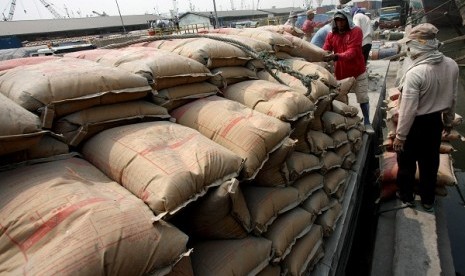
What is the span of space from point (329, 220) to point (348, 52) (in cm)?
239

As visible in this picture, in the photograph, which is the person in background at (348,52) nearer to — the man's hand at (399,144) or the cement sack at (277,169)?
the man's hand at (399,144)

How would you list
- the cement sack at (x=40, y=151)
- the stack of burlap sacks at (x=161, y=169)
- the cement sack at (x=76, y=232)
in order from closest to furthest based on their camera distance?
the cement sack at (x=76, y=232) → the stack of burlap sacks at (x=161, y=169) → the cement sack at (x=40, y=151)

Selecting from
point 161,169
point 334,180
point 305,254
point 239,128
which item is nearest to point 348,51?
point 334,180

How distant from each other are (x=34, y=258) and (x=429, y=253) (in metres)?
2.89

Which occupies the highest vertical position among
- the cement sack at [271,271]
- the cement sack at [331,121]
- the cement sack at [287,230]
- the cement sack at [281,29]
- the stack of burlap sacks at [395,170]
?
the cement sack at [281,29]

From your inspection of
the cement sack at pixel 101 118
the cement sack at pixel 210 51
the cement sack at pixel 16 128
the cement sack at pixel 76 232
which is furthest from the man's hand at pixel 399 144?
the cement sack at pixel 16 128

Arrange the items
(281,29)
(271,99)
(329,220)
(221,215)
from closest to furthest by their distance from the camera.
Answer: (221,215), (271,99), (329,220), (281,29)

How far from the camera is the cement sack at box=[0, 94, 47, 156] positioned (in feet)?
4.29

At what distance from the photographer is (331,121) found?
3105 mm

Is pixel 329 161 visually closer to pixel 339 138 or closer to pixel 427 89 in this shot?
pixel 339 138

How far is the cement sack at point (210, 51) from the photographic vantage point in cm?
258

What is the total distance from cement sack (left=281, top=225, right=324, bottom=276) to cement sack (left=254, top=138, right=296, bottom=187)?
0.45 meters

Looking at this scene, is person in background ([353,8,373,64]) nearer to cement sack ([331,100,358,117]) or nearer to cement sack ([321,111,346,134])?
cement sack ([331,100,358,117])

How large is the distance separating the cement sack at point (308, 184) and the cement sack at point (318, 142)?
20 cm
